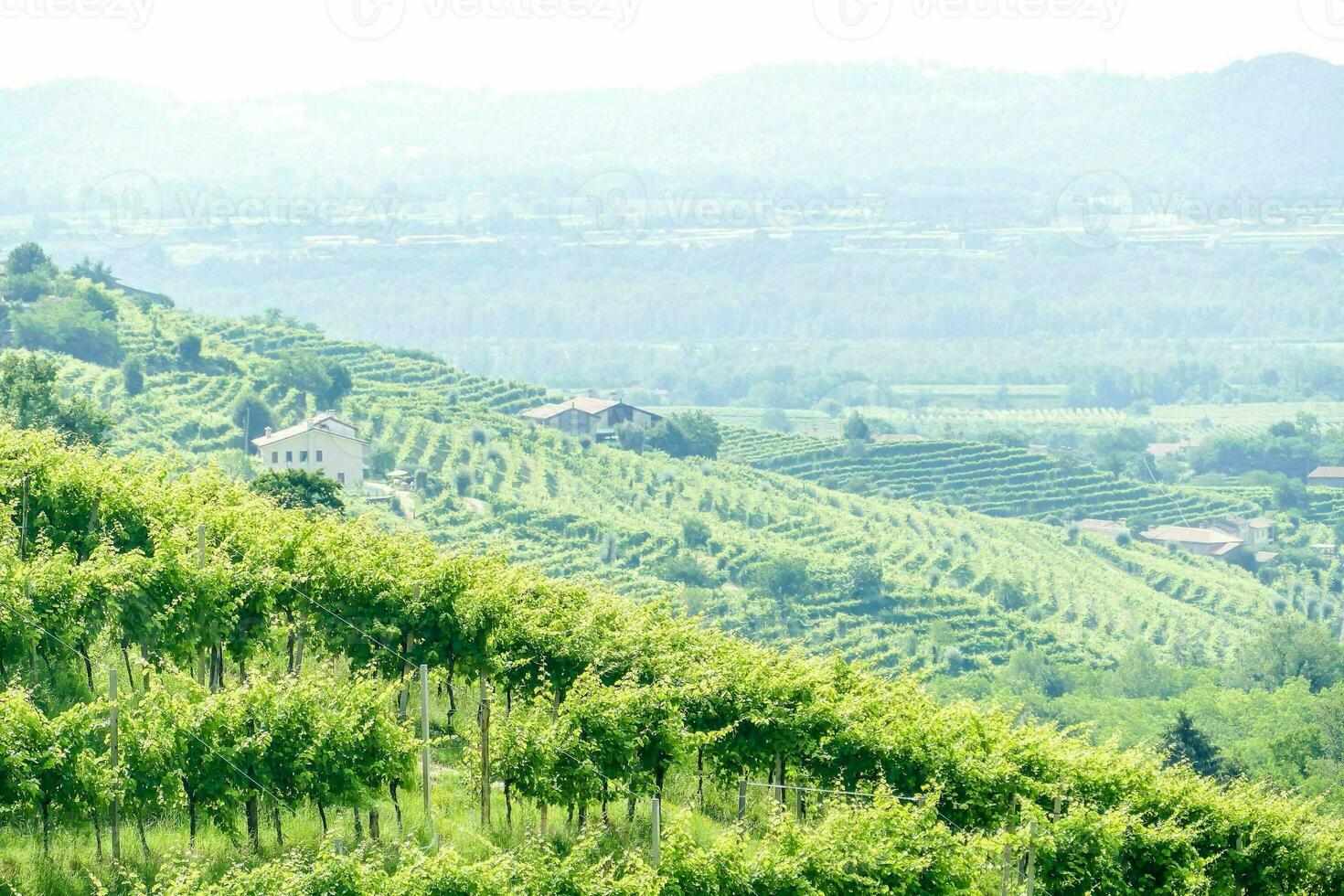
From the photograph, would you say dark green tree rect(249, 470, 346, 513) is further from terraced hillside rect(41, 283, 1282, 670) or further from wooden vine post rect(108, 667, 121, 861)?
terraced hillside rect(41, 283, 1282, 670)

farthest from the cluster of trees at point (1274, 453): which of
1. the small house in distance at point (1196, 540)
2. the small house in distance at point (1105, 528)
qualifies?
the small house in distance at point (1105, 528)

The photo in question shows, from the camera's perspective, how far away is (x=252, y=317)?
14375 cm

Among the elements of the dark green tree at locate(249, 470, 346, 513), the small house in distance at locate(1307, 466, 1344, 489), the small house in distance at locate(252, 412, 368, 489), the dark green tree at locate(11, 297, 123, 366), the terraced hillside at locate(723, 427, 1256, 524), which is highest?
the dark green tree at locate(249, 470, 346, 513)

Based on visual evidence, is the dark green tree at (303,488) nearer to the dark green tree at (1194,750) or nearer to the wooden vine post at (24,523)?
the wooden vine post at (24,523)

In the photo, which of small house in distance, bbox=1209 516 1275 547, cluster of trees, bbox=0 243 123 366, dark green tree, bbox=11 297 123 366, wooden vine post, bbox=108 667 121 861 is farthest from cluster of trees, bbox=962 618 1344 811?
small house in distance, bbox=1209 516 1275 547

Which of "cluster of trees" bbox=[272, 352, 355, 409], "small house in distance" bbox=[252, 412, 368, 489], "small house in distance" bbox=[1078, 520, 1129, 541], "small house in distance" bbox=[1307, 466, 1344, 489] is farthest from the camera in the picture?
"small house in distance" bbox=[1307, 466, 1344, 489]

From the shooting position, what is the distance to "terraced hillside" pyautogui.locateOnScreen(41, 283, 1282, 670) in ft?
307

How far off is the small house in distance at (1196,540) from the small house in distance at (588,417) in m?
40.6

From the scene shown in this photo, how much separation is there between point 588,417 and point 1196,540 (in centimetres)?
4986

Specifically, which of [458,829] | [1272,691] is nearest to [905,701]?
[458,829]

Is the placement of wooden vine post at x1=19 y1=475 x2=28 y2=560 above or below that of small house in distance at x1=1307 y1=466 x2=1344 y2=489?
above

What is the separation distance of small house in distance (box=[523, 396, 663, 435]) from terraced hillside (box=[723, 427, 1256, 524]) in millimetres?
18107

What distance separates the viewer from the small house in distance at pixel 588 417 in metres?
124

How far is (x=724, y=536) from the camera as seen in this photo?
104 m
